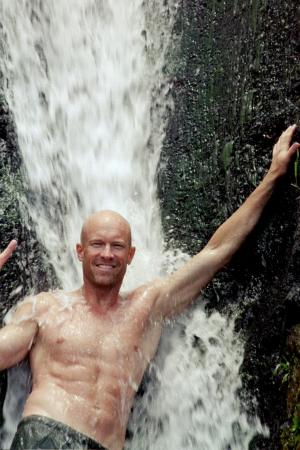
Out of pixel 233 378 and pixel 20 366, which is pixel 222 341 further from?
pixel 20 366

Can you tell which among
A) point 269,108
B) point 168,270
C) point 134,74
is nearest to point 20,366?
point 168,270

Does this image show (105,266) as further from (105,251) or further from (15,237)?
(15,237)

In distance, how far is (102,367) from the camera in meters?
3.92

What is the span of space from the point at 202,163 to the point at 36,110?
148cm

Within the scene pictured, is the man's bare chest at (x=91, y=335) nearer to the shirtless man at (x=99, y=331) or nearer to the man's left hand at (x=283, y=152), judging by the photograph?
the shirtless man at (x=99, y=331)

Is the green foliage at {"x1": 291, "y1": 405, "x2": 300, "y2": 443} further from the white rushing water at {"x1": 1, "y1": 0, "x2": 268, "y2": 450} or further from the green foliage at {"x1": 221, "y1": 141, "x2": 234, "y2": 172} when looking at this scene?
the green foliage at {"x1": 221, "y1": 141, "x2": 234, "y2": 172}

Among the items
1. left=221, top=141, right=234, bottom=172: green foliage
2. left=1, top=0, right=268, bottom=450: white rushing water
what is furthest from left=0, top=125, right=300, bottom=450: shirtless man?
left=221, top=141, right=234, bottom=172: green foliage

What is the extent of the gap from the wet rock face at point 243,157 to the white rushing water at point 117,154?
0.16 m

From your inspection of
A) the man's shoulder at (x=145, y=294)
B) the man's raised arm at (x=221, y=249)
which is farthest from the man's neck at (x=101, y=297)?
the man's raised arm at (x=221, y=249)

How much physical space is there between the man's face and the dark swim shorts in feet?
2.95

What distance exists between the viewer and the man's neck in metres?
4.17

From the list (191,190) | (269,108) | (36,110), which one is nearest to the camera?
(269,108)

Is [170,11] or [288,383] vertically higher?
[170,11]

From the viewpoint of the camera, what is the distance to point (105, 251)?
4.07 m
